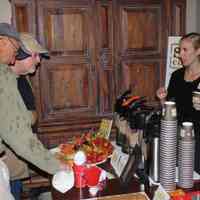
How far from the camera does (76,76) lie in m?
2.63

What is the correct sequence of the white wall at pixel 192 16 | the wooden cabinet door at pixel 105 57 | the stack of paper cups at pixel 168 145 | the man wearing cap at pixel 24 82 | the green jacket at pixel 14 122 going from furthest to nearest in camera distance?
the white wall at pixel 192 16
the wooden cabinet door at pixel 105 57
the man wearing cap at pixel 24 82
the stack of paper cups at pixel 168 145
the green jacket at pixel 14 122

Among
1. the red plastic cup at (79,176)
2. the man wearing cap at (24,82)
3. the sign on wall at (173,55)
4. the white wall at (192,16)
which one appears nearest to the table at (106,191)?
the red plastic cup at (79,176)

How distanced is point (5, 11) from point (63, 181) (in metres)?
1.70

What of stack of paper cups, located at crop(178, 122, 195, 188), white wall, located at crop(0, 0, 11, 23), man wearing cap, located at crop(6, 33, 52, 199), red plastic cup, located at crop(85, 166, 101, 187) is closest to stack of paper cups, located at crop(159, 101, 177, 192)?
stack of paper cups, located at crop(178, 122, 195, 188)

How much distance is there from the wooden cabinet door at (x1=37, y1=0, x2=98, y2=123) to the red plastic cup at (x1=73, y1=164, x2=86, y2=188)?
4.37ft

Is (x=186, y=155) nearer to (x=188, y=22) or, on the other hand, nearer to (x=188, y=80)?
(x=188, y=80)

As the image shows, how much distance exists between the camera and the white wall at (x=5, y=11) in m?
2.47

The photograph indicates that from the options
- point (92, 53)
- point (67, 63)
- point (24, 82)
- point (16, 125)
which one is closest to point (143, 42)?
point (92, 53)

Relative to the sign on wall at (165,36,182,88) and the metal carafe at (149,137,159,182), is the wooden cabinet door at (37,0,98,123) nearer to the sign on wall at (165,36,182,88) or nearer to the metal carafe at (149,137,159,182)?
the sign on wall at (165,36,182,88)

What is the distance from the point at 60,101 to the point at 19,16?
750 millimetres

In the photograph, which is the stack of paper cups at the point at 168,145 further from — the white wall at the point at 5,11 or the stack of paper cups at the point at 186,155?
the white wall at the point at 5,11

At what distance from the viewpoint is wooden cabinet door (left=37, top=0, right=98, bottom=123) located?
2.48 meters

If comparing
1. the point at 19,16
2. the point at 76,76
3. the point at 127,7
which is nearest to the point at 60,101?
the point at 76,76

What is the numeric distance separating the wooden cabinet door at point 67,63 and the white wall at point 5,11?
0.86 ft
